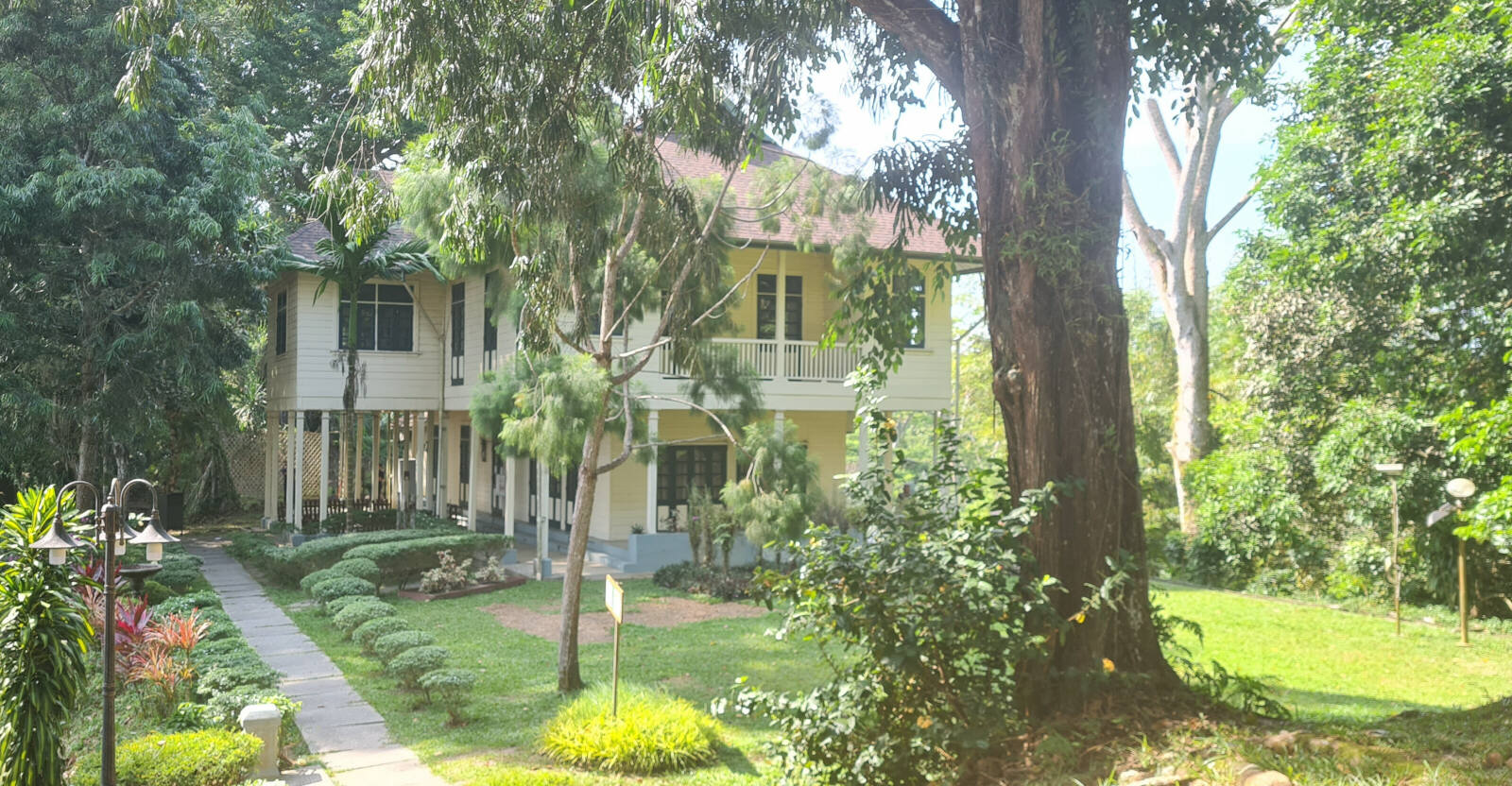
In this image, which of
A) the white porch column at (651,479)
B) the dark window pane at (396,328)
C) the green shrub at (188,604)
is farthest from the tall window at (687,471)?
the green shrub at (188,604)

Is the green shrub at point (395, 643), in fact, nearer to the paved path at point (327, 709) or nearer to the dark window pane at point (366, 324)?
the paved path at point (327, 709)

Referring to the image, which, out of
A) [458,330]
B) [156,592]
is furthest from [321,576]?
[458,330]

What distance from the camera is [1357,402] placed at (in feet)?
50.4

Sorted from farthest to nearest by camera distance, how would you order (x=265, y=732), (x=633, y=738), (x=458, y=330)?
1. (x=458, y=330)
2. (x=633, y=738)
3. (x=265, y=732)

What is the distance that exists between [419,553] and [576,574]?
23.4 feet

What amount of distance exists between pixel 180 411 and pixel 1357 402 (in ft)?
64.3

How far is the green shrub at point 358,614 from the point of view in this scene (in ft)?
37.8

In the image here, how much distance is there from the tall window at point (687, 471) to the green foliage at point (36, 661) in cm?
1408

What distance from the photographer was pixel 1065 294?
6.55m

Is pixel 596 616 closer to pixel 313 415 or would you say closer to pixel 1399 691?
pixel 1399 691

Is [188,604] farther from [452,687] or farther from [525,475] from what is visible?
[525,475]

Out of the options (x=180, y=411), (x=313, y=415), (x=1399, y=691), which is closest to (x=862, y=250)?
(x=1399, y=691)

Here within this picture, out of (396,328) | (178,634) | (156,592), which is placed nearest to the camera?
(178,634)

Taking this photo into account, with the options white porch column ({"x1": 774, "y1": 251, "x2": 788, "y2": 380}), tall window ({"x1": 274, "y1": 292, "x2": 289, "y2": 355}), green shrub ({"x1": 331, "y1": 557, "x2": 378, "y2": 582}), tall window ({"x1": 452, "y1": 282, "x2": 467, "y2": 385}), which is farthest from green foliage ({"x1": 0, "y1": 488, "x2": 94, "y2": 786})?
tall window ({"x1": 274, "y1": 292, "x2": 289, "y2": 355})
